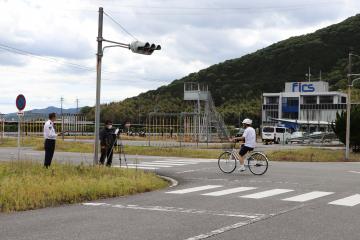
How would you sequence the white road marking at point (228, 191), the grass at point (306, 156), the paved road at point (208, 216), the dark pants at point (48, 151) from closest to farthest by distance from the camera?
the paved road at point (208, 216), the white road marking at point (228, 191), the dark pants at point (48, 151), the grass at point (306, 156)

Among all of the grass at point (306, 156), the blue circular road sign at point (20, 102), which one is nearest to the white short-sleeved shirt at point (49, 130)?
the blue circular road sign at point (20, 102)

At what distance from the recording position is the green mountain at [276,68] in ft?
392

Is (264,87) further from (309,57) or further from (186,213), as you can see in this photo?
(186,213)

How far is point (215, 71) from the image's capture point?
130 m

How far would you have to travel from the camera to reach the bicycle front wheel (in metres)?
19.0

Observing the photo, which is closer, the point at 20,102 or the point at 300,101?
the point at 20,102

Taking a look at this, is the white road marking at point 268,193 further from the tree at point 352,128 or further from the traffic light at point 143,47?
the tree at point 352,128

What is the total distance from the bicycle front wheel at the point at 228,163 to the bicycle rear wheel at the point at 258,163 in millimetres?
602

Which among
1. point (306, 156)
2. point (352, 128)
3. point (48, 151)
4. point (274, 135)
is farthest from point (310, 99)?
point (48, 151)

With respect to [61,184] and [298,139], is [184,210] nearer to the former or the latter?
[61,184]

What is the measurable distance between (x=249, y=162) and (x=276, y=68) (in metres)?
117

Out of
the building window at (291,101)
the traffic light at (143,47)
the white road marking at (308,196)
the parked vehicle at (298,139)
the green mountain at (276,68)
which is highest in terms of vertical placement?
the green mountain at (276,68)

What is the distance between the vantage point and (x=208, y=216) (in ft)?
30.9

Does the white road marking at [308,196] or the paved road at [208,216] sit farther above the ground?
the paved road at [208,216]
